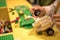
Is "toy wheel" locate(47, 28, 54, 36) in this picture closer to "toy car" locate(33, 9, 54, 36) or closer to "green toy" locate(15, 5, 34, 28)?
"toy car" locate(33, 9, 54, 36)

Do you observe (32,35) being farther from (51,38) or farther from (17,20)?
(17,20)

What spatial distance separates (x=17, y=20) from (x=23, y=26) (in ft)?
0.36

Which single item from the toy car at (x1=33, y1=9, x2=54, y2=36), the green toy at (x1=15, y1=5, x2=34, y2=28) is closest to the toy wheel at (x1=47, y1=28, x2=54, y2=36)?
the toy car at (x1=33, y1=9, x2=54, y2=36)

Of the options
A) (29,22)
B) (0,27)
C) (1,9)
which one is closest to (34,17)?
(29,22)

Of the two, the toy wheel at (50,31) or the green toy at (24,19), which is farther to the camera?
the green toy at (24,19)

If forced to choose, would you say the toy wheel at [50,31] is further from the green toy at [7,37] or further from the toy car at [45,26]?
the green toy at [7,37]

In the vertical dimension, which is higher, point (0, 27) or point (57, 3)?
point (57, 3)

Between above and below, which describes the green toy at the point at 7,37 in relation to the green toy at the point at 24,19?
below

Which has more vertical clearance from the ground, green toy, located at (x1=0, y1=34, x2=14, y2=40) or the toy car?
the toy car

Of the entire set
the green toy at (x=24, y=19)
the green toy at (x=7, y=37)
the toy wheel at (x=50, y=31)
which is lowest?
the green toy at (x=7, y=37)

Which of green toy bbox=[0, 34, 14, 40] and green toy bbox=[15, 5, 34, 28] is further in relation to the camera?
green toy bbox=[15, 5, 34, 28]

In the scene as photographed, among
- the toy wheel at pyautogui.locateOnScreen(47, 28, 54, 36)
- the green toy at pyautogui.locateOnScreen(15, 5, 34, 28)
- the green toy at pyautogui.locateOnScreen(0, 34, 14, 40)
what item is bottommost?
the green toy at pyautogui.locateOnScreen(0, 34, 14, 40)

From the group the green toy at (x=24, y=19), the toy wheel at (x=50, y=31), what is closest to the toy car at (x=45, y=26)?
the toy wheel at (x=50, y=31)

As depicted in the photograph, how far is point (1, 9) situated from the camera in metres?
1.24
